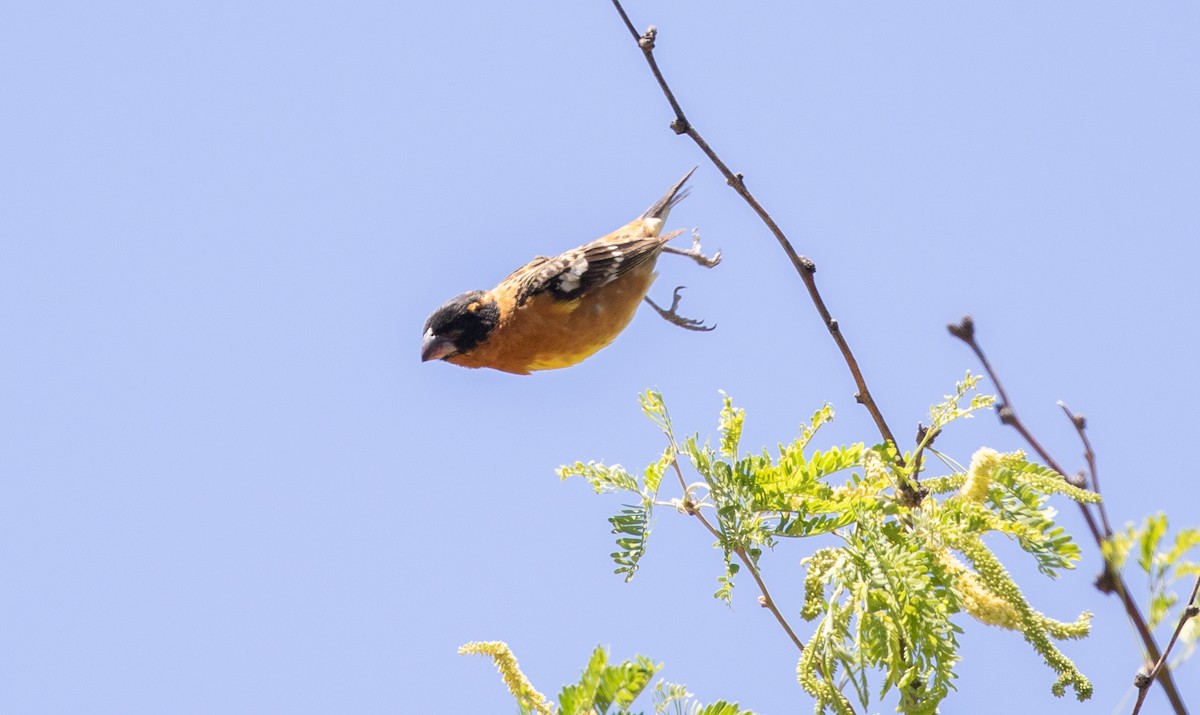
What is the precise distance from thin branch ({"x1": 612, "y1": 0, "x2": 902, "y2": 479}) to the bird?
3.52 m

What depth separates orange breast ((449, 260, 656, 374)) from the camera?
21.8 feet

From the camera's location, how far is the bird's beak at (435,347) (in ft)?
21.5

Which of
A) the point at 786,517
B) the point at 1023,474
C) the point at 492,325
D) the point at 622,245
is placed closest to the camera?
the point at 1023,474

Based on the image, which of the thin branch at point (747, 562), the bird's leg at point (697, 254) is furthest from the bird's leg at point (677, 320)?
the thin branch at point (747, 562)

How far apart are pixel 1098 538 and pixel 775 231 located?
1.28 m

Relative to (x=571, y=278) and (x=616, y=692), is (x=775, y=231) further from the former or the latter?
(x=571, y=278)

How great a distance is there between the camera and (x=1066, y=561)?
2660mm

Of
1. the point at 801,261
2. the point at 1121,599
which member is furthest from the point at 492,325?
the point at 1121,599

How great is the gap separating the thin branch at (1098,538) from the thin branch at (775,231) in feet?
1.70

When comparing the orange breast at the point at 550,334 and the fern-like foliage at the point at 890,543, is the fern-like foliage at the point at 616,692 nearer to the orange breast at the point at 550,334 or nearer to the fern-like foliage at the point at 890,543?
the fern-like foliage at the point at 890,543

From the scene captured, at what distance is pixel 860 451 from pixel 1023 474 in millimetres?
447

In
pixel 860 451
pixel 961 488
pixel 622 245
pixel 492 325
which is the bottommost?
pixel 961 488

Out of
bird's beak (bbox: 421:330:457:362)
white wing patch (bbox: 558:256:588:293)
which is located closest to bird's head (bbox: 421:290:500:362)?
bird's beak (bbox: 421:330:457:362)

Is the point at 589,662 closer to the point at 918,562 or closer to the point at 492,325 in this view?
the point at 918,562
